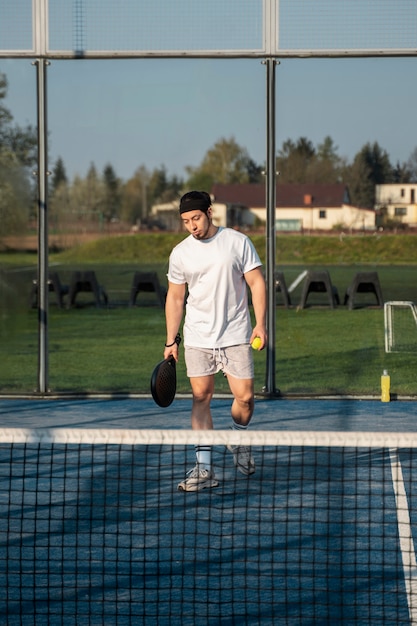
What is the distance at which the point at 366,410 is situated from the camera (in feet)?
33.8

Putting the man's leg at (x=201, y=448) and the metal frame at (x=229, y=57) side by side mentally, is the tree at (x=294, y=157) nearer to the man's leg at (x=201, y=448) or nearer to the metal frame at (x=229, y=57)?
the metal frame at (x=229, y=57)

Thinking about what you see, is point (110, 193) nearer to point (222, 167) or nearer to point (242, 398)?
point (222, 167)

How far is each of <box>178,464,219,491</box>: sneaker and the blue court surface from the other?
0.06 meters

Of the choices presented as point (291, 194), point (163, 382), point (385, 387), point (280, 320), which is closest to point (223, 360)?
point (163, 382)

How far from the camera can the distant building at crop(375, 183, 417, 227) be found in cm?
1097

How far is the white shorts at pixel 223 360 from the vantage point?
7.38 m

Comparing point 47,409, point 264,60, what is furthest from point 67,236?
point 264,60

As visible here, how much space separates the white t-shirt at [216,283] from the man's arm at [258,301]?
49 mm

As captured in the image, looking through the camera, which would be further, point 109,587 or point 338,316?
point 338,316

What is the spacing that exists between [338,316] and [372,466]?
3.37 meters

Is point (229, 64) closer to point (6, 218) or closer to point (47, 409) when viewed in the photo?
point (6, 218)

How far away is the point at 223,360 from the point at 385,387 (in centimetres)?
359

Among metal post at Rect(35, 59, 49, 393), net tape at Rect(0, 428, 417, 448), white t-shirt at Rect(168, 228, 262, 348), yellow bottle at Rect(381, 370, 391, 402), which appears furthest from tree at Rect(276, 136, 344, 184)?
net tape at Rect(0, 428, 417, 448)

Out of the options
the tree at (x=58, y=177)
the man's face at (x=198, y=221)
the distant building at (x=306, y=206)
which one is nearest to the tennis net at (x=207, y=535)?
the man's face at (x=198, y=221)
